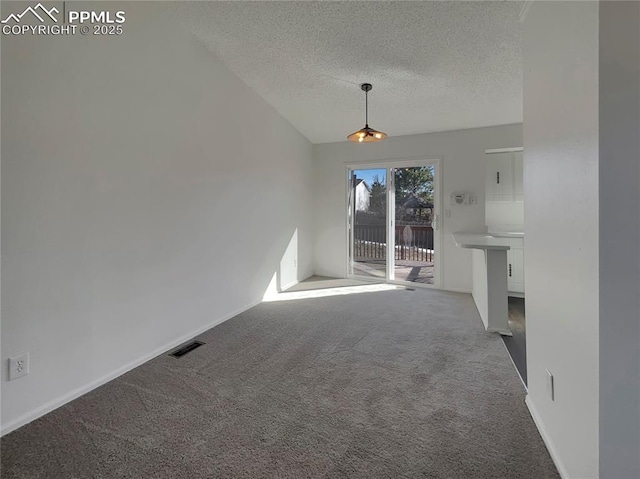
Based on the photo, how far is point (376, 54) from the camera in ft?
8.56

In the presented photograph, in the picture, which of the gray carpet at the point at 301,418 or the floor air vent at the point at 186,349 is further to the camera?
the floor air vent at the point at 186,349

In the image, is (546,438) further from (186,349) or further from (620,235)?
(186,349)

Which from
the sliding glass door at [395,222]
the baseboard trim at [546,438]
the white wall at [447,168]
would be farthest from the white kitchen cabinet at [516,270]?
the baseboard trim at [546,438]

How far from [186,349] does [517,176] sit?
4636 mm

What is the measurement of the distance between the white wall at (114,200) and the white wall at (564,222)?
247cm

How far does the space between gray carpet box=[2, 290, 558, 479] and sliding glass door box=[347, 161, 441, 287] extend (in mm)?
2231

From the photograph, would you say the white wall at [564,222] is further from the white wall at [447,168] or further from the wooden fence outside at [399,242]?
the wooden fence outside at [399,242]

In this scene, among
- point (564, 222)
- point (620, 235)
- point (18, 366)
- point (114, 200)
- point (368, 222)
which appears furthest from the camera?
point (368, 222)

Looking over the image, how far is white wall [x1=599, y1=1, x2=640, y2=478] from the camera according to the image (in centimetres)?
89

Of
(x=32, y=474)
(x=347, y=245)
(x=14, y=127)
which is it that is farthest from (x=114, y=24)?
(x=347, y=245)

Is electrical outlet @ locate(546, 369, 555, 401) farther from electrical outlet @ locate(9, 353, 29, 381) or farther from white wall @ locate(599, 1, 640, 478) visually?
electrical outlet @ locate(9, 353, 29, 381)

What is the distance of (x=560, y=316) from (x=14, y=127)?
2.70 m

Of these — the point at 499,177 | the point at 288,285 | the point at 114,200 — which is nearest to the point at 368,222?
the point at 288,285

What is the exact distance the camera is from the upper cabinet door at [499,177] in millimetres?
4227
